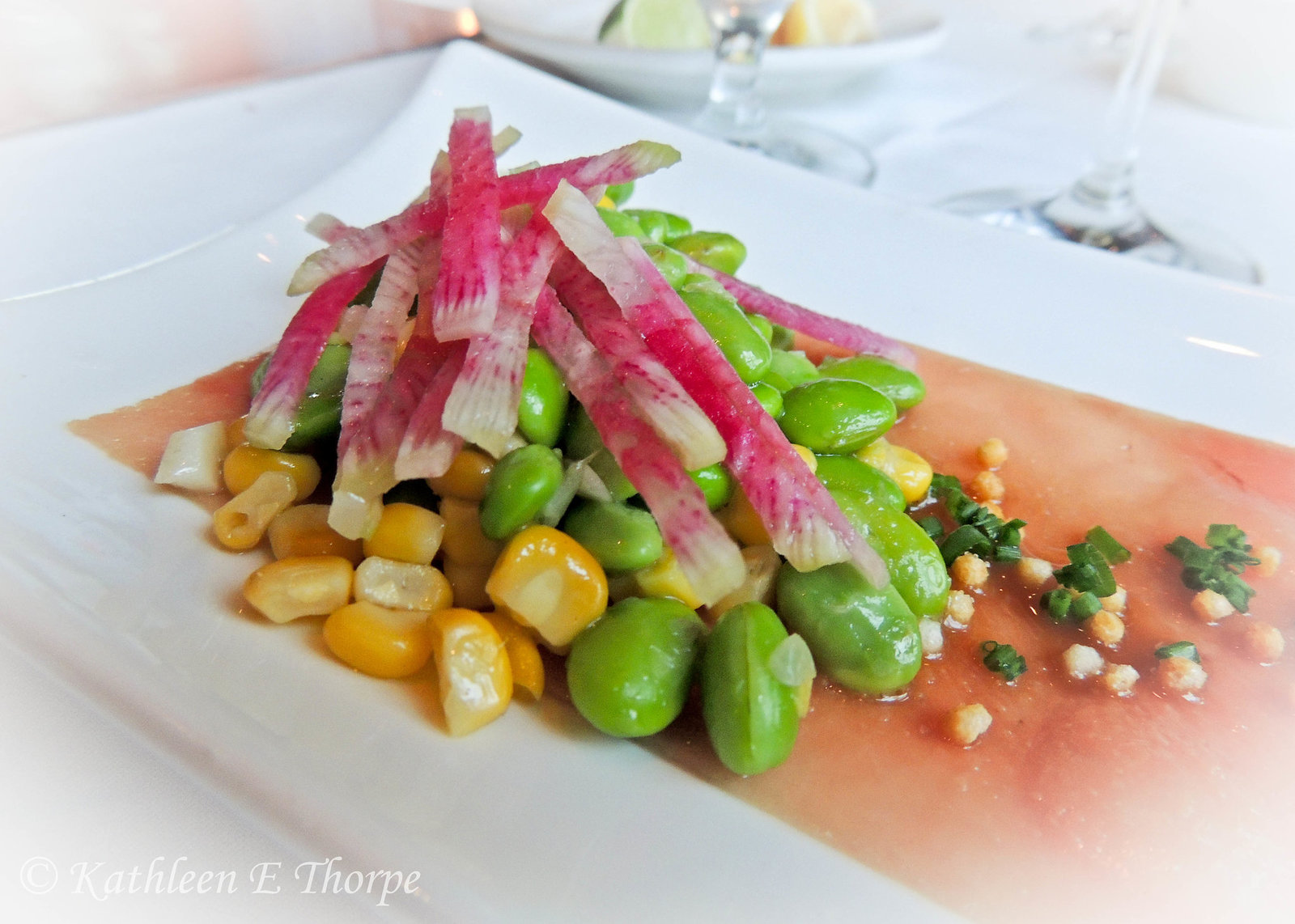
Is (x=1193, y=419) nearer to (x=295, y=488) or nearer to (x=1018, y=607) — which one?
(x=1018, y=607)

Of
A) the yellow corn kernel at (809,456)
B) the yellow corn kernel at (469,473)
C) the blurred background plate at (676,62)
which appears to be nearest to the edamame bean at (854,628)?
the yellow corn kernel at (809,456)

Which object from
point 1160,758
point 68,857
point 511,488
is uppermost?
point 511,488

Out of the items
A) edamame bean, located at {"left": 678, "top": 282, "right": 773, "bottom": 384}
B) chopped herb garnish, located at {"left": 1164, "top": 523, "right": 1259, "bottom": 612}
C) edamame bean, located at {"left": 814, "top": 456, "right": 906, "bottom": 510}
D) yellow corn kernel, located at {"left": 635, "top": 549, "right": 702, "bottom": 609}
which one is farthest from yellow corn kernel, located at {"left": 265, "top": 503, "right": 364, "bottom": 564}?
chopped herb garnish, located at {"left": 1164, "top": 523, "right": 1259, "bottom": 612}

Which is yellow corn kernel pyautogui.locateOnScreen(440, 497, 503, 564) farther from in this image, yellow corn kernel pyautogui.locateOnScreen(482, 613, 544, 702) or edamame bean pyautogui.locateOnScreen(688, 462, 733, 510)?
edamame bean pyautogui.locateOnScreen(688, 462, 733, 510)

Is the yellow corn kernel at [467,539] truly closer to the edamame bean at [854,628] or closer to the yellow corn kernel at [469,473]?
the yellow corn kernel at [469,473]

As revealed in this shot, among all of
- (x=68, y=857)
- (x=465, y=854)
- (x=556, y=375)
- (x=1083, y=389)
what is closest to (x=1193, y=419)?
(x=1083, y=389)

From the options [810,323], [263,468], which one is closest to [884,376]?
[810,323]
